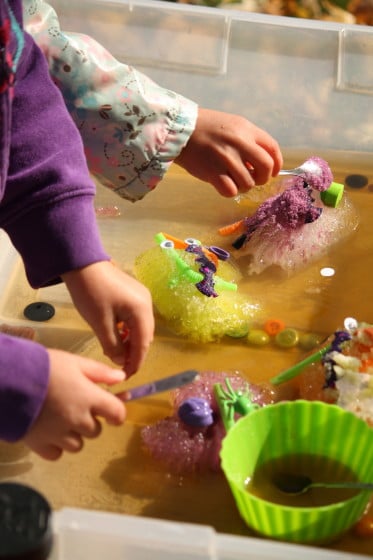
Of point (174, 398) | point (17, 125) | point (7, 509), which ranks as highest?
point (17, 125)

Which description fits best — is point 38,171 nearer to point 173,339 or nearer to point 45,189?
point 45,189

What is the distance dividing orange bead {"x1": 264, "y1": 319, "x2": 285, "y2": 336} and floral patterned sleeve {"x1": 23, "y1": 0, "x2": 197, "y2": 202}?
19 cm

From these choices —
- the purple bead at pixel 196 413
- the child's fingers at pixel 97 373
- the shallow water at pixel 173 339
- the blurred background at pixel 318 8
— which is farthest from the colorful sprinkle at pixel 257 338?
the blurred background at pixel 318 8

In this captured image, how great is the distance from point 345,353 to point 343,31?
0.59 meters

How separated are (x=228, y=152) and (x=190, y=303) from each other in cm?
16

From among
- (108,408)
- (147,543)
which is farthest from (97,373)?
(147,543)

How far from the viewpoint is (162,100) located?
91cm

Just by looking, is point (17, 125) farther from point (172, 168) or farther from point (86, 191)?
point (172, 168)

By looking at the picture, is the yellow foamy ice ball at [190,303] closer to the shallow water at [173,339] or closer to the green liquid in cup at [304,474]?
the shallow water at [173,339]

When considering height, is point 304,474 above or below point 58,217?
below

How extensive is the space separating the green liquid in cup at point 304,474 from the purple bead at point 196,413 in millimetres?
60

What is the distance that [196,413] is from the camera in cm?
74

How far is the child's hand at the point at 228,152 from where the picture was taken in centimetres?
91

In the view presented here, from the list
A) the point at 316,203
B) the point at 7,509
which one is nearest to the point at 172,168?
the point at 316,203
